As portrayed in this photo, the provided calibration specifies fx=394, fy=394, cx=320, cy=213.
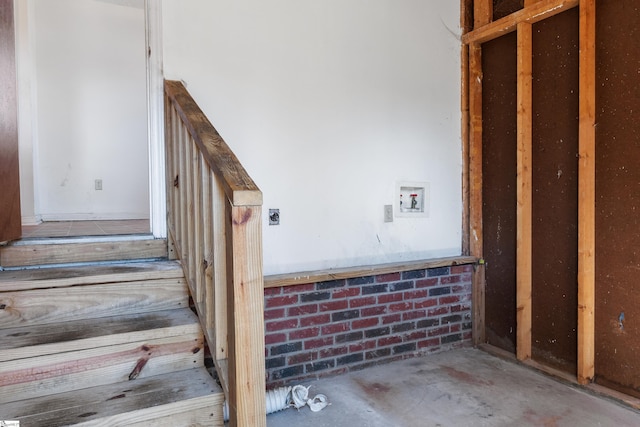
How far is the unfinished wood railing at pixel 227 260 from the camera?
122cm

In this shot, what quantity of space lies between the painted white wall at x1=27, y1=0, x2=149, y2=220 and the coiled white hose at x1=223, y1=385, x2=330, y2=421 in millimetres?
2972

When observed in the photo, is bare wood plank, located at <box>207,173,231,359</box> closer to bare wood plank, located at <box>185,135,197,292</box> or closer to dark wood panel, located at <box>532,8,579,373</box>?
bare wood plank, located at <box>185,135,197,292</box>

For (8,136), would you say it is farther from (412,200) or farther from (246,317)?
(412,200)

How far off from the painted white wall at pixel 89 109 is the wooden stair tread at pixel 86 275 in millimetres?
2513

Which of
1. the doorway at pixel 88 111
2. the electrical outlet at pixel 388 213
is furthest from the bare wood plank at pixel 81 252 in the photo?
the doorway at pixel 88 111

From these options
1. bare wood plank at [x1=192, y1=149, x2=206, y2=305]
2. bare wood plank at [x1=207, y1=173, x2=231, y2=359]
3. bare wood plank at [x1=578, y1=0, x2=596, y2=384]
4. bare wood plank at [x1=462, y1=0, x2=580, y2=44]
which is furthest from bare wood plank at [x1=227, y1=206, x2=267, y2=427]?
bare wood plank at [x1=462, y1=0, x2=580, y2=44]

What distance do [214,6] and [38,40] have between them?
294cm

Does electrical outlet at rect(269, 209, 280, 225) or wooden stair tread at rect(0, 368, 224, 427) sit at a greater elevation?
electrical outlet at rect(269, 209, 280, 225)

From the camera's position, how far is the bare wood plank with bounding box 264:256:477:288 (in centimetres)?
231

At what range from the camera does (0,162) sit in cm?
187

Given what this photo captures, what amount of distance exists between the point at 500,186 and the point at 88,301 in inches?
105

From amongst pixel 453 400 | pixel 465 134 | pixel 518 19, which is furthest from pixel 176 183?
pixel 518 19

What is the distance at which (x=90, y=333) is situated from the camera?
153 cm

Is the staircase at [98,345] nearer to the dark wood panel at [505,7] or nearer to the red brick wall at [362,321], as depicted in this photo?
the red brick wall at [362,321]
